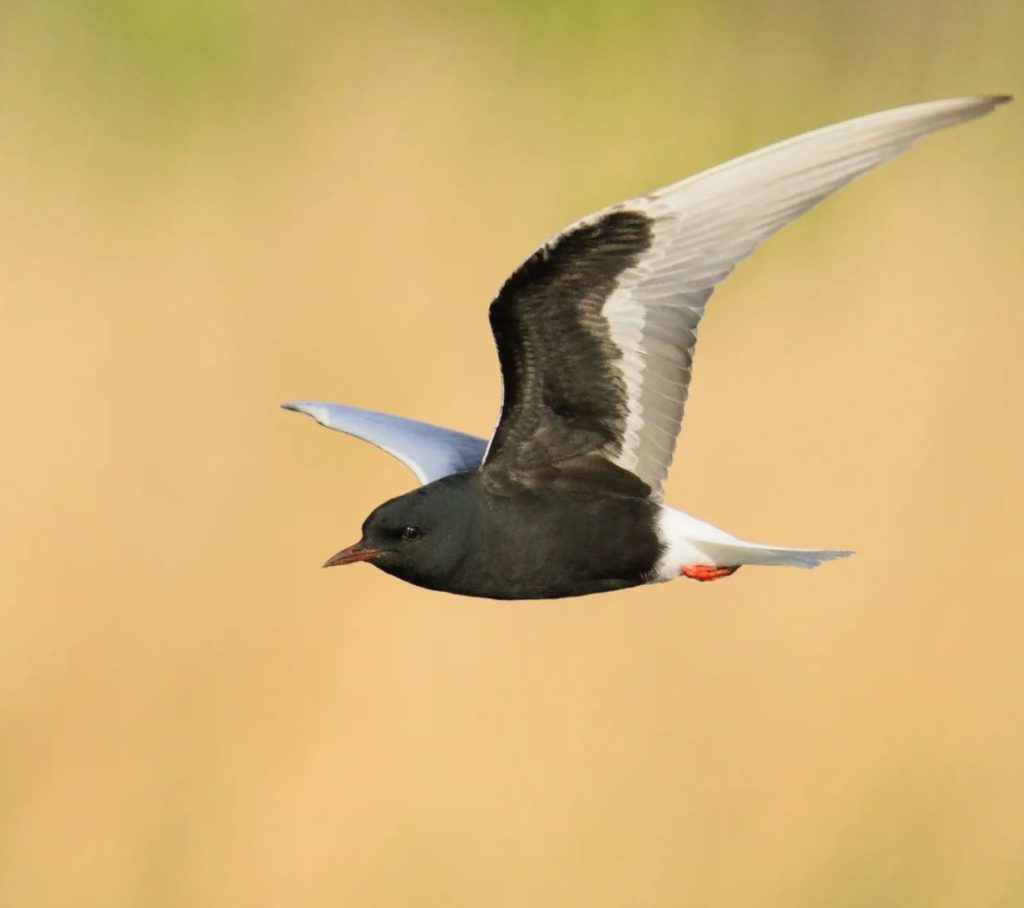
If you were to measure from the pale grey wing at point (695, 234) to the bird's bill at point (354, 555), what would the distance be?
1.67 ft

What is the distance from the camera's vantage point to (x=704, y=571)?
458 cm

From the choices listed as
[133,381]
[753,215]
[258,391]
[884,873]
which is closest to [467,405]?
[258,391]

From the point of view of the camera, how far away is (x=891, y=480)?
618cm

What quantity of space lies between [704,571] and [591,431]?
41 cm

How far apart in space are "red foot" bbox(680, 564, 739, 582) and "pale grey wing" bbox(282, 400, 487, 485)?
605 mm

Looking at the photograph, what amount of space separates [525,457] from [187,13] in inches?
136

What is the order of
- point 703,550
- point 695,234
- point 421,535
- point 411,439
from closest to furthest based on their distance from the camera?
1. point 695,234
2. point 421,535
3. point 703,550
4. point 411,439

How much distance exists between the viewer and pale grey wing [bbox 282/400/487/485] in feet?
16.4

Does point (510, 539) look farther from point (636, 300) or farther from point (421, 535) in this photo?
point (636, 300)

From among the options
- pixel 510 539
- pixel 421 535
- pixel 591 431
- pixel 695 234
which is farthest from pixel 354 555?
pixel 695 234

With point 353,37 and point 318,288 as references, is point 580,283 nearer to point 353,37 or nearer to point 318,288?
point 318,288

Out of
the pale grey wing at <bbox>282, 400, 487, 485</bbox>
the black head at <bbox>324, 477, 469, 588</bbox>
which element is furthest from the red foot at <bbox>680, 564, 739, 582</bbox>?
the pale grey wing at <bbox>282, 400, 487, 485</bbox>

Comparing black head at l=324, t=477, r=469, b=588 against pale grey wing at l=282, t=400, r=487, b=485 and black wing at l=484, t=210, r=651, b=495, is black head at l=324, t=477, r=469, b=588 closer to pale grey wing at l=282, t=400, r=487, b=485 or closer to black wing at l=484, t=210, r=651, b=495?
black wing at l=484, t=210, r=651, b=495

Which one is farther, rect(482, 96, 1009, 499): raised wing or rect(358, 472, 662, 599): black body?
rect(358, 472, 662, 599): black body
